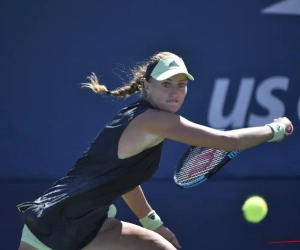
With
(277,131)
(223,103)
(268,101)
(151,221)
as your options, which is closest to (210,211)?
(223,103)

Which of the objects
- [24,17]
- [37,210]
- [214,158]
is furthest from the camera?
[24,17]

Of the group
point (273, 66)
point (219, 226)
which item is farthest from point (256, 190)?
point (273, 66)

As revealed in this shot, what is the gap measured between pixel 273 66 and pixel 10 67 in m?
1.73

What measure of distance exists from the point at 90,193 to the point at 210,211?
194 centimetres

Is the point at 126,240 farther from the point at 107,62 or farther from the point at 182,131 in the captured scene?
the point at 107,62

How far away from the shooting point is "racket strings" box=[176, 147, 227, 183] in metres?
3.44

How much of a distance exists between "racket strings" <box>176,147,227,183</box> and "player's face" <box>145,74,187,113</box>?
1.31 feet

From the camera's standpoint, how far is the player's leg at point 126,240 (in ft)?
10.0

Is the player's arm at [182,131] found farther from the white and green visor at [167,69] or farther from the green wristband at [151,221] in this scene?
the green wristband at [151,221]

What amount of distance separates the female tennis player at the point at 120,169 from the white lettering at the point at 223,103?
173 centimetres

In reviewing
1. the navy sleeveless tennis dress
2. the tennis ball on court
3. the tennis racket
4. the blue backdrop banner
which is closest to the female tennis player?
the navy sleeveless tennis dress

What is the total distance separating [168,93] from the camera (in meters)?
3.13

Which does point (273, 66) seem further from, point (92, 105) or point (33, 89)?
point (33, 89)

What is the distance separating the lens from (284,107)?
4965mm
